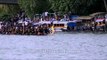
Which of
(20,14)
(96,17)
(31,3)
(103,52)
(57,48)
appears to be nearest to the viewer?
(103,52)

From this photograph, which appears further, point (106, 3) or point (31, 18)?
point (31, 18)

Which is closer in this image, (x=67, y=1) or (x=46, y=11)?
(x=67, y=1)

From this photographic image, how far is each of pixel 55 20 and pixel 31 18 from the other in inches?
389

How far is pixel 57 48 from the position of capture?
2173 inches

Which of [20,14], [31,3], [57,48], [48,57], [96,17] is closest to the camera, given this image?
[48,57]

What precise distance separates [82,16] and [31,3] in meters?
11.5

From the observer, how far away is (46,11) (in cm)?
10688

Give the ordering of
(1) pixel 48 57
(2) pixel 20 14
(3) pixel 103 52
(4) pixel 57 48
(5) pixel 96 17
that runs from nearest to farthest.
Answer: (1) pixel 48 57 < (3) pixel 103 52 < (4) pixel 57 48 < (5) pixel 96 17 < (2) pixel 20 14

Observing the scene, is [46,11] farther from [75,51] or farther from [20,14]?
[75,51]

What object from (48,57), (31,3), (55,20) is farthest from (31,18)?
(48,57)

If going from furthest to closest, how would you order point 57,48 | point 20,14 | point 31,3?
point 20,14, point 31,3, point 57,48

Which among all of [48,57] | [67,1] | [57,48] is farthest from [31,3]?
[48,57]

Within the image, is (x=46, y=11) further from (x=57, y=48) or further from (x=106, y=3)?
(x=57, y=48)

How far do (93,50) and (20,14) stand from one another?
225 feet
